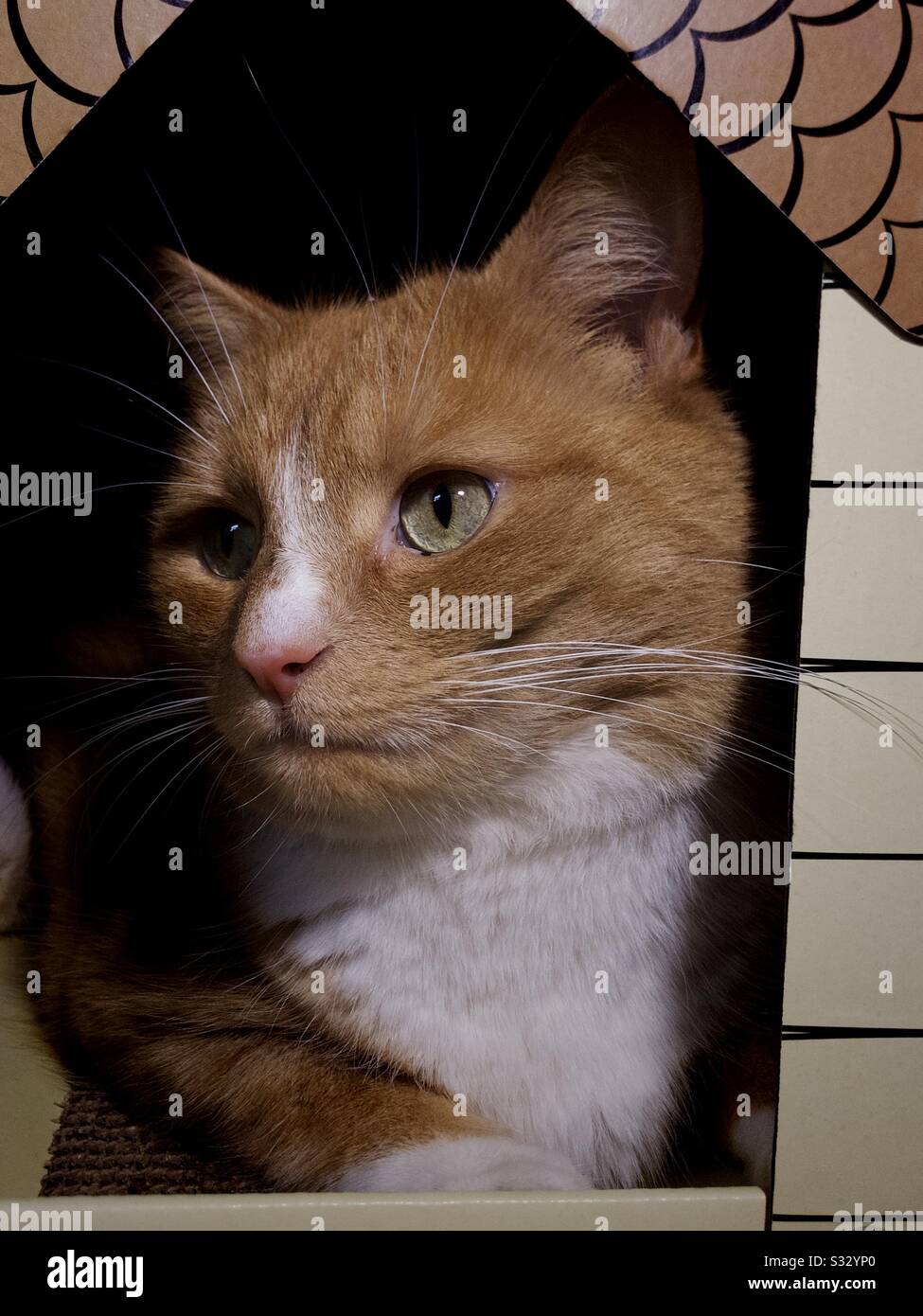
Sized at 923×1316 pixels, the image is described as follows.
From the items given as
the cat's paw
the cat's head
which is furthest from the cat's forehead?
the cat's paw

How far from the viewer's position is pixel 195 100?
Answer: 154cm

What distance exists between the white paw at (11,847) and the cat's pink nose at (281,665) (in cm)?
87

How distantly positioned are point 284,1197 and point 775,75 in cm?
115

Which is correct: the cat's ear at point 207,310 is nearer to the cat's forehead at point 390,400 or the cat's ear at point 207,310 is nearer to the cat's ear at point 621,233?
the cat's forehead at point 390,400

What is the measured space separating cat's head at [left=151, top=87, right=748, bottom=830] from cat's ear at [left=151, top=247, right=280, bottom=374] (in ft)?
0.65

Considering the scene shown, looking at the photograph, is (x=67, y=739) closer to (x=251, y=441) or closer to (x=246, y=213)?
(x=251, y=441)

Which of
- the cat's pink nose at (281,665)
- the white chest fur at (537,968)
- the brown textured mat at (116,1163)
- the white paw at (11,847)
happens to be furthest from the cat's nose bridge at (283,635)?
the white paw at (11,847)

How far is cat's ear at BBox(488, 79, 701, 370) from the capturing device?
44.2 inches

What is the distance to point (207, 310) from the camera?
146 cm

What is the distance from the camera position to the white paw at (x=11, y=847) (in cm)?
173

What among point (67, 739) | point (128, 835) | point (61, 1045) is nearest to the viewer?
point (61, 1045)

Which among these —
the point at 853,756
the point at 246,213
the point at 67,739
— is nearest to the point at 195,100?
the point at 246,213

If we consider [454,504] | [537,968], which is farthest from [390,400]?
[537,968]

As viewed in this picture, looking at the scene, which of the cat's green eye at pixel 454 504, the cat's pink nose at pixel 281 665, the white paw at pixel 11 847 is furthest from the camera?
the white paw at pixel 11 847
